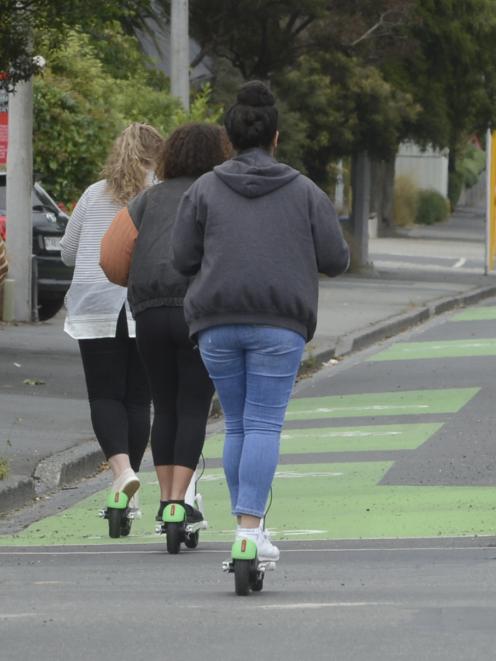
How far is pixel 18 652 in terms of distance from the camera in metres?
5.36

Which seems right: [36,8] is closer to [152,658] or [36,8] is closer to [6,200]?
[6,200]

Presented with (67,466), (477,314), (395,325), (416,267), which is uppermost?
(67,466)

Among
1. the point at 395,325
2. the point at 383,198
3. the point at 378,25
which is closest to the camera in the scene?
the point at 395,325

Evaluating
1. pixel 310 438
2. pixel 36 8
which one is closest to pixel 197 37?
pixel 36 8

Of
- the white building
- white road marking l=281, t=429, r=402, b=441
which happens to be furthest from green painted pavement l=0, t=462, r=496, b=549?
the white building

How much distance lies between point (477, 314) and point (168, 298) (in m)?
16.3

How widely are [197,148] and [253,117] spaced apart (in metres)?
1.04

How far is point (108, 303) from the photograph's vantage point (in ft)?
27.3

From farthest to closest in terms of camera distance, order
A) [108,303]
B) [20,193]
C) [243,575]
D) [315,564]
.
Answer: [20,193] → [108,303] → [315,564] → [243,575]

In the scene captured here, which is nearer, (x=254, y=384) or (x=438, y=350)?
(x=254, y=384)

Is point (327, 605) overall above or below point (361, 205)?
above

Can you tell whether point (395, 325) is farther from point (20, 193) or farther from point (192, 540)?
point (192, 540)

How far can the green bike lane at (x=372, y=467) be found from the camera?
8.32 metres

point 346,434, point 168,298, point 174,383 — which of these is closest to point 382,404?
point 346,434
